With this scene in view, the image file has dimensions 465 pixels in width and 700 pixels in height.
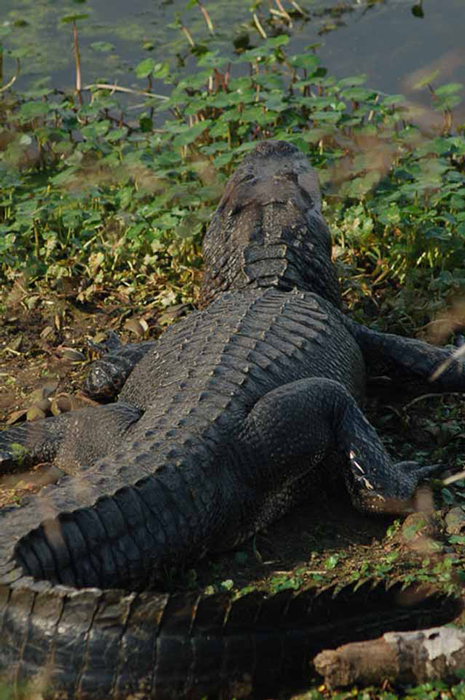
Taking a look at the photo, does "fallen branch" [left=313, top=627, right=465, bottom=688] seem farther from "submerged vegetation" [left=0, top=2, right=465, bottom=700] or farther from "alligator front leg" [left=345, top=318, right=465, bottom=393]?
"alligator front leg" [left=345, top=318, right=465, bottom=393]

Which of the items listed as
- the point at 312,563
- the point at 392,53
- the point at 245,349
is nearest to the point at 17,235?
the point at 245,349

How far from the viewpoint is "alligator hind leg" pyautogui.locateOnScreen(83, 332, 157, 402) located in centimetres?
494

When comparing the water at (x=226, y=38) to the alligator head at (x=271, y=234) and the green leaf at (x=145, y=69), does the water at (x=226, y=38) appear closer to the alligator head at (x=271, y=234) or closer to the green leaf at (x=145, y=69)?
the green leaf at (x=145, y=69)

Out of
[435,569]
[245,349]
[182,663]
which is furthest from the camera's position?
[245,349]

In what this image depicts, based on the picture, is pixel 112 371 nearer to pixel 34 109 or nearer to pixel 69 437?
pixel 69 437

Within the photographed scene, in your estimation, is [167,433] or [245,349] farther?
[245,349]

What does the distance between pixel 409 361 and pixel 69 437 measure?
166cm

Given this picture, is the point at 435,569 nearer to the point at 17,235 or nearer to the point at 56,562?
the point at 56,562

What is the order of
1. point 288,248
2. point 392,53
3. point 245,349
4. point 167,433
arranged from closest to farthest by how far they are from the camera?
point 167,433 < point 245,349 < point 288,248 < point 392,53

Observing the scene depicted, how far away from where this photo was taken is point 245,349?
14.1ft

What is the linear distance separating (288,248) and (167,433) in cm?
194

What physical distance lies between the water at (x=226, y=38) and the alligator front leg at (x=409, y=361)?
4026 mm

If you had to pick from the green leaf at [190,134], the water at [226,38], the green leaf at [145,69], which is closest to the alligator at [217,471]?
the green leaf at [190,134]

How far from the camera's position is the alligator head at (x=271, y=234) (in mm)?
5316
